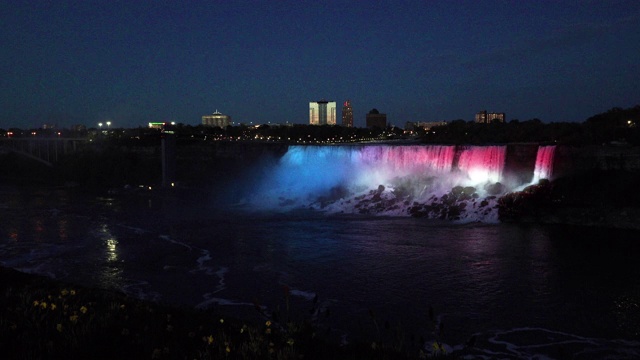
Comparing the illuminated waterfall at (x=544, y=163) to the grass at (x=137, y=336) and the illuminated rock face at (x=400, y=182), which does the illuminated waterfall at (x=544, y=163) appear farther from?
the grass at (x=137, y=336)

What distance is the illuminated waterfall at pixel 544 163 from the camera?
85.3 feet

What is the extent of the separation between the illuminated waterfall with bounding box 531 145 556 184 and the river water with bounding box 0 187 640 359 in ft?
15.0

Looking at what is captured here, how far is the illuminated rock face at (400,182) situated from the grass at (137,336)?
64.3ft

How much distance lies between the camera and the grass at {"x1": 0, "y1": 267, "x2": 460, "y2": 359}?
4766mm

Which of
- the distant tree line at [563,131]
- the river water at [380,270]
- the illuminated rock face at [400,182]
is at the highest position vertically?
the distant tree line at [563,131]

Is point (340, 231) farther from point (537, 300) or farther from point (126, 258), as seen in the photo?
point (537, 300)

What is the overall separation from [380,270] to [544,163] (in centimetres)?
1495

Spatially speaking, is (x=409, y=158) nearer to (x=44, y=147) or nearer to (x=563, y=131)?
(x=563, y=131)

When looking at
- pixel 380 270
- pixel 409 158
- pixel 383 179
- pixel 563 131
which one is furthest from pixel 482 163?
pixel 563 131

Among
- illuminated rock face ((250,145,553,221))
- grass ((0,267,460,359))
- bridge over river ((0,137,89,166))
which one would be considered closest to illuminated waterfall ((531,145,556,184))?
illuminated rock face ((250,145,553,221))

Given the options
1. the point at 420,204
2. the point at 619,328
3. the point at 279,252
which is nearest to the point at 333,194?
the point at 420,204

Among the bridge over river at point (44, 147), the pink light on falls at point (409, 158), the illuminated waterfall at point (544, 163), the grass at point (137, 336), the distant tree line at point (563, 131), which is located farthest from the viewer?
the bridge over river at point (44, 147)

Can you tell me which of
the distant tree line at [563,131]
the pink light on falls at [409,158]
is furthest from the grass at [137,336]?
the distant tree line at [563,131]

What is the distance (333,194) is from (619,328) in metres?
22.7
